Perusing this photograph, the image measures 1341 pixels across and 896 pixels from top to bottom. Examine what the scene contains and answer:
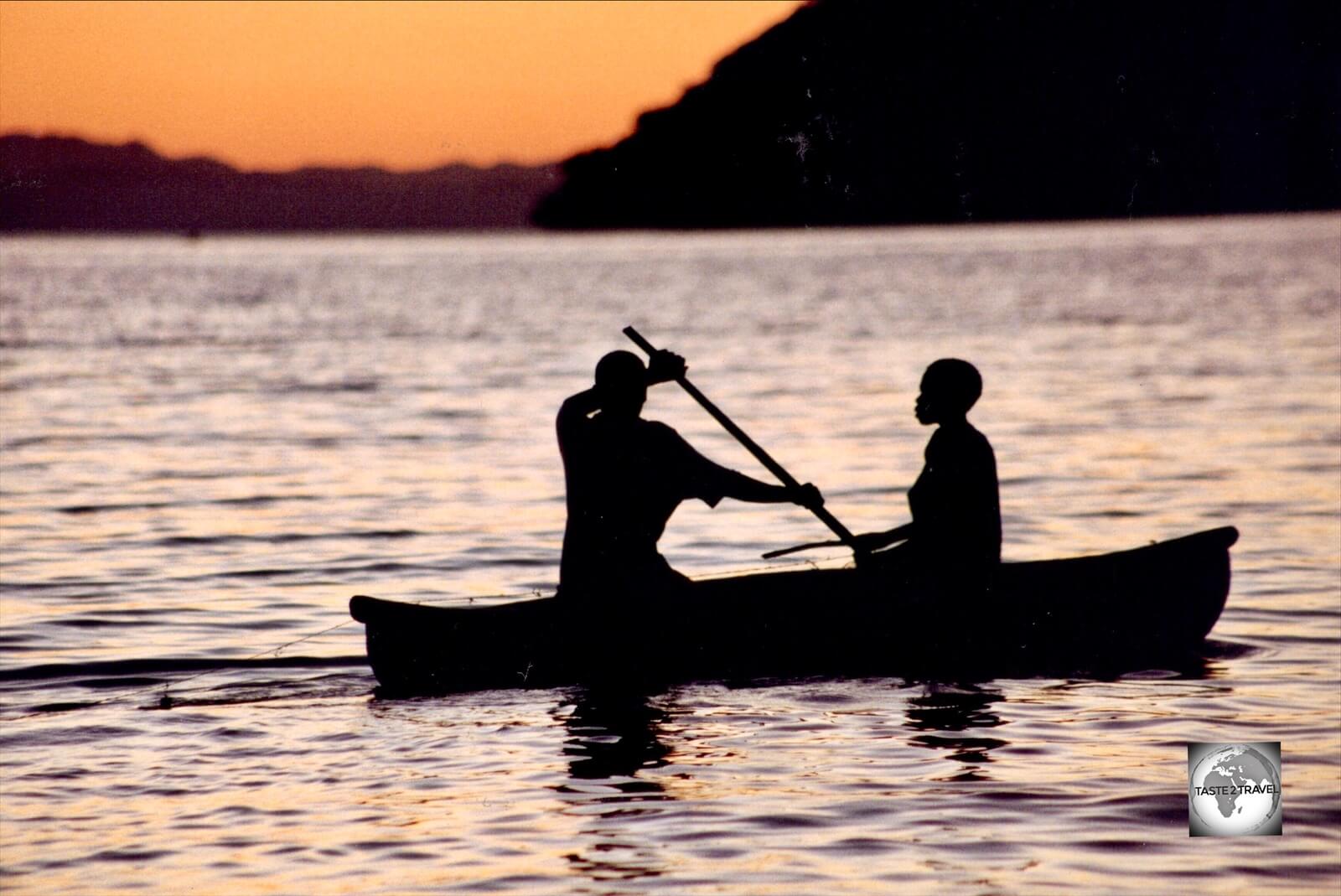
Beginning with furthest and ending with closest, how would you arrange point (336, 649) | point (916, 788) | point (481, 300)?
point (481, 300) < point (336, 649) < point (916, 788)

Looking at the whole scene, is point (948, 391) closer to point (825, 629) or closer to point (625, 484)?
point (825, 629)

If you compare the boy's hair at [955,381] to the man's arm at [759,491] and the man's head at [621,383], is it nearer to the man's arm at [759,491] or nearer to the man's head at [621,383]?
the man's arm at [759,491]

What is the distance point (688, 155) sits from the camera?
86812 millimetres

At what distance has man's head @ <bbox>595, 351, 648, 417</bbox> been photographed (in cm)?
1024

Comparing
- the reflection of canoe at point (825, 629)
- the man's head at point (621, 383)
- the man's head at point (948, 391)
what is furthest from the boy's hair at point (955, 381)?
the man's head at point (621, 383)

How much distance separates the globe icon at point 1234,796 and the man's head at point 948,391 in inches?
109

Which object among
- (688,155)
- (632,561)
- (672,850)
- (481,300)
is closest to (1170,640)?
(632,561)

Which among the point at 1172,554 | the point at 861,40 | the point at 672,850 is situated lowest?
the point at 672,850

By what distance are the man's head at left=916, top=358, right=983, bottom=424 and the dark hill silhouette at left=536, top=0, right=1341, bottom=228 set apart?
29.7 feet

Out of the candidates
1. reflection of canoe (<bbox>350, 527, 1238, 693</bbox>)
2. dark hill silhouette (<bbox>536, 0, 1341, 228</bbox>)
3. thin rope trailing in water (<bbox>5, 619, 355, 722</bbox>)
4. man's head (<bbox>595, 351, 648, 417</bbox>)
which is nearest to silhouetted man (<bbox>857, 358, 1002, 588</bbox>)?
reflection of canoe (<bbox>350, 527, 1238, 693</bbox>)

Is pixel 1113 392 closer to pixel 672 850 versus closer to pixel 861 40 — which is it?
pixel 861 40

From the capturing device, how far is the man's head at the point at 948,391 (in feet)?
34.6

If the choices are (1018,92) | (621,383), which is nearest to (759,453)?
(621,383)

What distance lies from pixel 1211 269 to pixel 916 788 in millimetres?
87894
